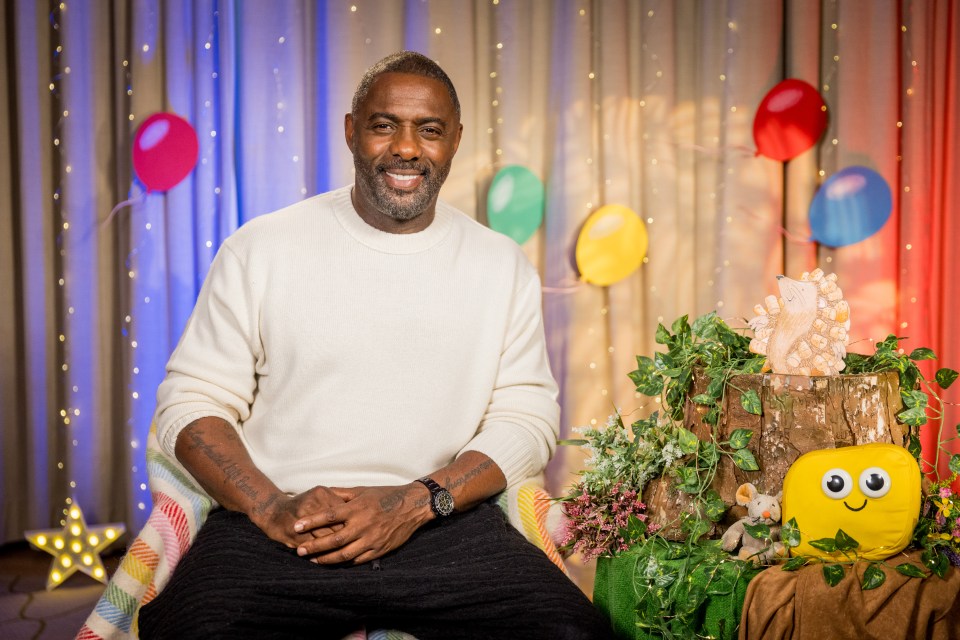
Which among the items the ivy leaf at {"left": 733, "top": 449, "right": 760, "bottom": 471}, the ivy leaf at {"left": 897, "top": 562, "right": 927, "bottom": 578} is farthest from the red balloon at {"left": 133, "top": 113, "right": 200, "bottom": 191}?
the ivy leaf at {"left": 897, "top": 562, "right": 927, "bottom": 578}

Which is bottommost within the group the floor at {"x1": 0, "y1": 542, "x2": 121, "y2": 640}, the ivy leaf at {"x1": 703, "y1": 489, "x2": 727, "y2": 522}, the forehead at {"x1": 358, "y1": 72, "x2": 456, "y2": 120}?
the floor at {"x1": 0, "y1": 542, "x2": 121, "y2": 640}

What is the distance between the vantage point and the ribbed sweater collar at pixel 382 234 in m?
2.06

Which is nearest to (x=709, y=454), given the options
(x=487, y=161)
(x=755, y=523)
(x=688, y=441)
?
(x=688, y=441)

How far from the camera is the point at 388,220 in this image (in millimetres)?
2078

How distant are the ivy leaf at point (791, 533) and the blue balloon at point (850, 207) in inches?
79.1

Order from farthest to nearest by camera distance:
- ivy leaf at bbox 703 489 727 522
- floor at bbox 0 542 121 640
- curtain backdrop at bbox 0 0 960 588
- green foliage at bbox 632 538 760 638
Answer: curtain backdrop at bbox 0 0 960 588 < floor at bbox 0 542 121 640 < ivy leaf at bbox 703 489 727 522 < green foliage at bbox 632 538 760 638

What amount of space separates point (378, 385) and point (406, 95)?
647 millimetres

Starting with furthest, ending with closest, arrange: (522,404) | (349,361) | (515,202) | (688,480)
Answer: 1. (515,202)
2. (522,404)
3. (349,361)
4. (688,480)

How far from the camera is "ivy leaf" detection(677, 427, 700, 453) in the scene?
178 centimetres

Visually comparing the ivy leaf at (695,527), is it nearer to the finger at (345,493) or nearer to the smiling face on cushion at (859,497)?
the smiling face on cushion at (859,497)

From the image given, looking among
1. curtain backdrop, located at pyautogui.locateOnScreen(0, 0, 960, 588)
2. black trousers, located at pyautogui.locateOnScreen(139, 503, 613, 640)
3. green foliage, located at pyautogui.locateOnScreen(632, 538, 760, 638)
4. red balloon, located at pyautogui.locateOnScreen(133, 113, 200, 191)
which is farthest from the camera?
curtain backdrop, located at pyautogui.locateOnScreen(0, 0, 960, 588)

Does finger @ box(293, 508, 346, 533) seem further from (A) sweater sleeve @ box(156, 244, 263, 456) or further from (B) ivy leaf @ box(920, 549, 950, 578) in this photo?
(B) ivy leaf @ box(920, 549, 950, 578)

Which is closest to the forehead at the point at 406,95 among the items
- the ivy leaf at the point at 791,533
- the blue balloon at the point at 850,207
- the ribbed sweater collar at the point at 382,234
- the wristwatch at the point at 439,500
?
the ribbed sweater collar at the point at 382,234

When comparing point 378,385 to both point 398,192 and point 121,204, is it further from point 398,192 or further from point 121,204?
point 121,204
